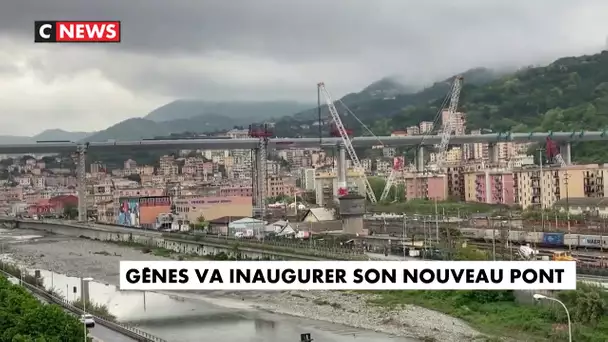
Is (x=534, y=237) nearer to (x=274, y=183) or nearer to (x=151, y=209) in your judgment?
(x=151, y=209)

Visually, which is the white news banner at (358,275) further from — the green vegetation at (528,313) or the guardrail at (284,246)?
the guardrail at (284,246)

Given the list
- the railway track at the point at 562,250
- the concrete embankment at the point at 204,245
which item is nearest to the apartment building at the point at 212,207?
the concrete embankment at the point at 204,245

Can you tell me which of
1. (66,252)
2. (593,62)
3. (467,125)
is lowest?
(66,252)

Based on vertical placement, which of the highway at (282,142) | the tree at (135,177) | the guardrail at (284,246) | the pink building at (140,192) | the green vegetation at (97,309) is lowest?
the green vegetation at (97,309)

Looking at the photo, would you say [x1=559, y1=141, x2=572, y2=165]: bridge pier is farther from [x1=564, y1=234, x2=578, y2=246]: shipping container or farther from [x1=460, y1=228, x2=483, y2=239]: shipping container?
[x1=564, y1=234, x2=578, y2=246]: shipping container

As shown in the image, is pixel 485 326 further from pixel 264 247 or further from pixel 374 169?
pixel 374 169

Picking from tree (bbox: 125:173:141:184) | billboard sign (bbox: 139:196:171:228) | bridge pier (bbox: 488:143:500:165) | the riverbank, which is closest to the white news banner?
the riverbank

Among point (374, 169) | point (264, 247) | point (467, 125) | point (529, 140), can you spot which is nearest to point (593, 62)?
point (467, 125)
